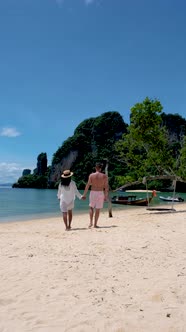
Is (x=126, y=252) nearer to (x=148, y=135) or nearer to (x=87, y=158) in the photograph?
(x=148, y=135)

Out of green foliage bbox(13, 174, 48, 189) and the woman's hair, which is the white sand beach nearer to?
the woman's hair

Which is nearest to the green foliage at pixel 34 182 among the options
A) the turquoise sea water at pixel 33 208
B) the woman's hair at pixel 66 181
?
the turquoise sea water at pixel 33 208

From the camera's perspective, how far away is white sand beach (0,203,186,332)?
11.0 feet

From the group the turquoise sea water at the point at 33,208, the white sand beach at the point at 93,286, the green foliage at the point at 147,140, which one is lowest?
the turquoise sea water at the point at 33,208

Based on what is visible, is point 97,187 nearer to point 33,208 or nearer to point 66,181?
point 66,181

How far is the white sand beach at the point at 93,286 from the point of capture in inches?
132

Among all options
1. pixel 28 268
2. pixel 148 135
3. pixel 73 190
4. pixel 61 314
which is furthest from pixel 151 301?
pixel 148 135

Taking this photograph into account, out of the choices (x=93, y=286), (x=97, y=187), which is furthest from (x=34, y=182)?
(x=93, y=286)

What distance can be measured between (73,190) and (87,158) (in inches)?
4784

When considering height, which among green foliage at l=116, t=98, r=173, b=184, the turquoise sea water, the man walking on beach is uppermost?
green foliage at l=116, t=98, r=173, b=184

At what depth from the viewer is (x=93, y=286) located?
4324mm

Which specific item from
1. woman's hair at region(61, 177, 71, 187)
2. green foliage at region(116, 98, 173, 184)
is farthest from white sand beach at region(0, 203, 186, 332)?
green foliage at region(116, 98, 173, 184)

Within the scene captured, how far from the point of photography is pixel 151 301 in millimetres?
3826

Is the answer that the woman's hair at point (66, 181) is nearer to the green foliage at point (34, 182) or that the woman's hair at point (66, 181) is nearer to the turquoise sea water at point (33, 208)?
the turquoise sea water at point (33, 208)
